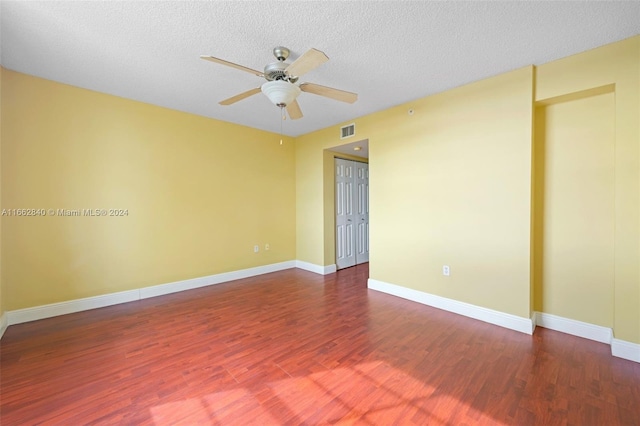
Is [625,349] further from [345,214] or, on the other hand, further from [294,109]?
[345,214]

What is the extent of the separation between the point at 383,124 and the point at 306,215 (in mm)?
2256

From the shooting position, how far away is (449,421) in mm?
1537

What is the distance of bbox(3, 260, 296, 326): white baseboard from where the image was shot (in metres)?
2.80

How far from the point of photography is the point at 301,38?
2.10 meters

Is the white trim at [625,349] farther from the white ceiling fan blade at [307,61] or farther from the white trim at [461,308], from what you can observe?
the white ceiling fan blade at [307,61]

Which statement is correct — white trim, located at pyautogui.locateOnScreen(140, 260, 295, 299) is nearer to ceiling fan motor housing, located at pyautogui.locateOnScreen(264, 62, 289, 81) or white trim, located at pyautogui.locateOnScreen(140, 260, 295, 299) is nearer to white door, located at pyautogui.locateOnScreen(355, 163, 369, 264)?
white door, located at pyautogui.locateOnScreen(355, 163, 369, 264)

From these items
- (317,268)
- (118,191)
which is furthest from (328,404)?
(118,191)

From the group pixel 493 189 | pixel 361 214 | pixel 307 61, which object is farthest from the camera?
pixel 361 214

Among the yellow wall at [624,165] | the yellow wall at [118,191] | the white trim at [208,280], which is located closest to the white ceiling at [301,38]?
the yellow wall at [624,165]

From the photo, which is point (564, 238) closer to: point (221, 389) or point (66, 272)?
point (221, 389)

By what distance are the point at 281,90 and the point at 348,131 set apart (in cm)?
232

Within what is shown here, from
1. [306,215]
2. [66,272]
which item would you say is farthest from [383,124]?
[66,272]

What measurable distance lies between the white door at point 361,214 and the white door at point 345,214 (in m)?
0.15

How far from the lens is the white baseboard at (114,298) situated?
9.20ft
